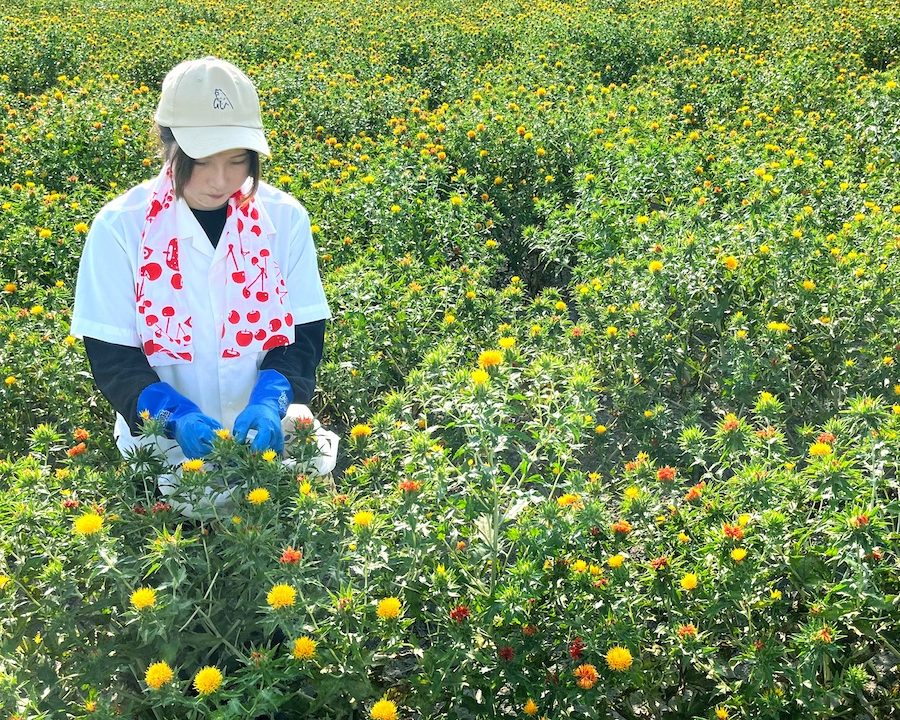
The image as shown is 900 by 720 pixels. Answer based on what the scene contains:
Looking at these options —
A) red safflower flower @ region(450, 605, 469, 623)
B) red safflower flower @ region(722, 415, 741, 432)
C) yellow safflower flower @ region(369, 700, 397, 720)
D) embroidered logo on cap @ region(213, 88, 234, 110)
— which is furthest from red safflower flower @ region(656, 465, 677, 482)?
embroidered logo on cap @ region(213, 88, 234, 110)

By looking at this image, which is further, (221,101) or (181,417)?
(181,417)

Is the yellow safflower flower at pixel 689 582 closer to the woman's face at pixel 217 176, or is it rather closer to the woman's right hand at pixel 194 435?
the woman's right hand at pixel 194 435

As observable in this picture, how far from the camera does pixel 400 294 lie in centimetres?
355

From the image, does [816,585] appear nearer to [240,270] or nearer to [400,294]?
[240,270]

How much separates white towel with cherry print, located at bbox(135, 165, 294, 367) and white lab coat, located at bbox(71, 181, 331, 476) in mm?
23

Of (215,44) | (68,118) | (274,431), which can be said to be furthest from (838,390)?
(215,44)

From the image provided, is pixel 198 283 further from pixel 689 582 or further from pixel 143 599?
pixel 689 582

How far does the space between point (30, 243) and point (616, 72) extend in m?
4.78

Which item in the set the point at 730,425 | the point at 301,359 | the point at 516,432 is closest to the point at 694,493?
the point at 730,425

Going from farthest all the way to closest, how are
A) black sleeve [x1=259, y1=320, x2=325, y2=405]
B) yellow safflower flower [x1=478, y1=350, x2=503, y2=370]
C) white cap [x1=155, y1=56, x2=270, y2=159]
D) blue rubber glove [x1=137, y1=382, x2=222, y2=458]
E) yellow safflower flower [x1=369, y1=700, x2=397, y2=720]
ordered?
1. black sleeve [x1=259, y1=320, x2=325, y2=405]
2. yellow safflower flower [x1=478, y1=350, x2=503, y2=370]
3. blue rubber glove [x1=137, y1=382, x2=222, y2=458]
4. white cap [x1=155, y1=56, x2=270, y2=159]
5. yellow safflower flower [x1=369, y1=700, x2=397, y2=720]

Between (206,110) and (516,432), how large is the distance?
1.04m

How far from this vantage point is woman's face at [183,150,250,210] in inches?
83.3

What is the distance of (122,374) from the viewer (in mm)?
2238

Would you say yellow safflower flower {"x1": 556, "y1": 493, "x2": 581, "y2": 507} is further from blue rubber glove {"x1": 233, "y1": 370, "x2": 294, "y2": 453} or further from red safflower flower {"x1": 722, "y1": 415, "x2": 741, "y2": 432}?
blue rubber glove {"x1": 233, "y1": 370, "x2": 294, "y2": 453}
